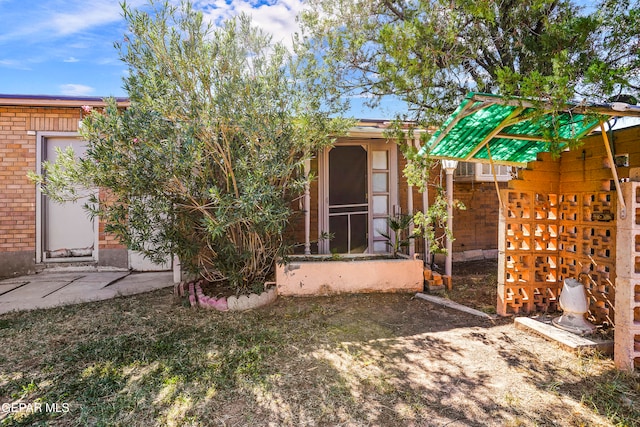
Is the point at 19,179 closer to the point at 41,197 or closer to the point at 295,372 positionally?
the point at 41,197

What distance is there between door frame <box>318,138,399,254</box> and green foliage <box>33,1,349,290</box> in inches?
94.2

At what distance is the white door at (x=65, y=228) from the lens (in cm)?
661

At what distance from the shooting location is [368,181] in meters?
6.85

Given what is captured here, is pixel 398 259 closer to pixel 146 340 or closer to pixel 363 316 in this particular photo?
pixel 363 316

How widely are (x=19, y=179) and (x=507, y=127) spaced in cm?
814

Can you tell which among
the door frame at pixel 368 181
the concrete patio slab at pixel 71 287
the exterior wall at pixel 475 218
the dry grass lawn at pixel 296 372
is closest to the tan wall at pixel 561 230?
the dry grass lawn at pixel 296 372

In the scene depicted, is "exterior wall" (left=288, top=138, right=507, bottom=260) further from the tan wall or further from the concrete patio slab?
the concrete patio slab

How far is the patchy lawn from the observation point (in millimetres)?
2398

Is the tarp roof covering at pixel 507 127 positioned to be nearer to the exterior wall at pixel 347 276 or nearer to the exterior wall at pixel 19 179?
the exterior wall at pixel 347 276

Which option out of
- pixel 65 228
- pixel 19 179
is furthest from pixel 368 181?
pixel 19 179

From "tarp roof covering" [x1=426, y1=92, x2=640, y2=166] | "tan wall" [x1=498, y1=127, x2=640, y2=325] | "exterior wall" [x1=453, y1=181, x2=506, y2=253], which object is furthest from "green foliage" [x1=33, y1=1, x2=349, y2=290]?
"exterior wall" [x1=453, y1=181, x2=506, y2=253]

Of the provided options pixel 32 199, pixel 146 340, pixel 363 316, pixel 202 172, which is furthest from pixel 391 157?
pixel 32 199

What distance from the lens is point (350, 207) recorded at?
6840mm

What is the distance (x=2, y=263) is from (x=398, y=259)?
285 inches
